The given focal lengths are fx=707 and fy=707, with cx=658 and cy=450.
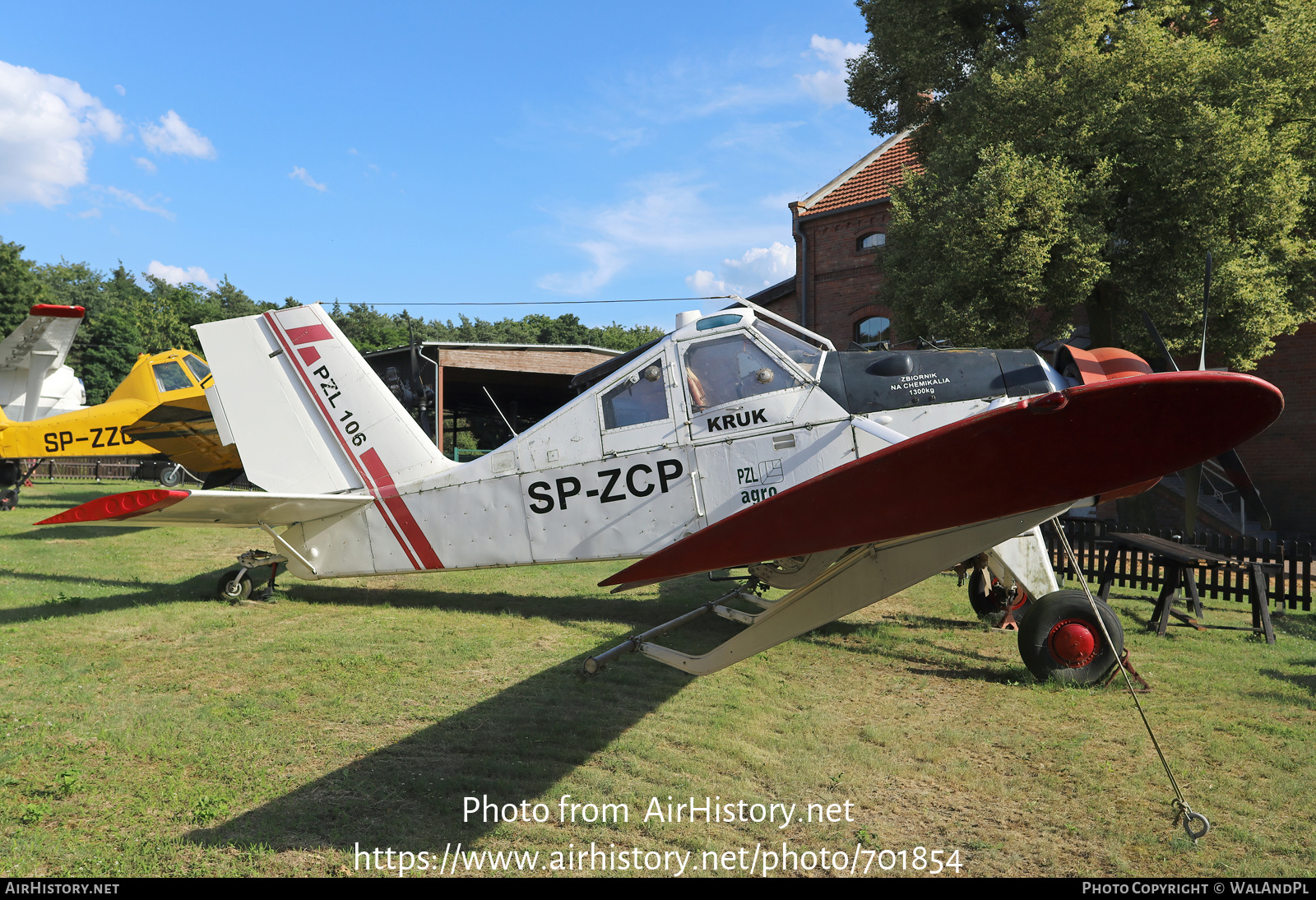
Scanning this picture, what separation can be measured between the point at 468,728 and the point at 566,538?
2.21 metres

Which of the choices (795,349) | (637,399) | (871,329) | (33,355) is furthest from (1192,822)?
(33,355)

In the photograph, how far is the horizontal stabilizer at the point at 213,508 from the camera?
596 centimetres

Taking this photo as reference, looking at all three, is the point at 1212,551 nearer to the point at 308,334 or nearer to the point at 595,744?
the point at 595,744

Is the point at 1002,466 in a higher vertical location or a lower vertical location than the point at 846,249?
lower

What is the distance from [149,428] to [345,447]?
41.3 ft

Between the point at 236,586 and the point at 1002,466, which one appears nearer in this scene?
the point at 1002,466

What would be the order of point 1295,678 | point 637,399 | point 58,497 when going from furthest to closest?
point 58,497
point 1295,678
point 637,399

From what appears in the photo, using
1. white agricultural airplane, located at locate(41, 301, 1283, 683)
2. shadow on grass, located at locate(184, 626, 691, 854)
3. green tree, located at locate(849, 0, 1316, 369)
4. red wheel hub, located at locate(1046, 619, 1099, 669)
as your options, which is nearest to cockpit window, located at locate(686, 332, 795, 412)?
white agricultural airplane, located at locate(41, 301, 1283, 683)

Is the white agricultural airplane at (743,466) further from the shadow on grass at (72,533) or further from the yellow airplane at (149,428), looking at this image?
the yellow airplane at (149,428)

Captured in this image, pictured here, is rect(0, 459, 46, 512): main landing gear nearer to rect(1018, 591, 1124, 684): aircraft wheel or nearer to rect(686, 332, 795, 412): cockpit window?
rect(686, 332, 795, 412): cockpit window

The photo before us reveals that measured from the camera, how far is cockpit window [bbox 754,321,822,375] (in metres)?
5.75

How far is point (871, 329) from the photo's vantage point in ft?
80.7

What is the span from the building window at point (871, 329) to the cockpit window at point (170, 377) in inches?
785

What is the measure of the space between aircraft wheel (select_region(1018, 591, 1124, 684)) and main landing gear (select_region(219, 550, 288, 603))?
27.8ft
